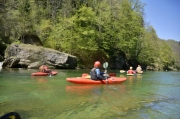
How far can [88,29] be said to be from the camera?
34.5 metres

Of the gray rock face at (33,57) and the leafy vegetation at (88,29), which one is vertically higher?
the leafy vegetation at (88,29)

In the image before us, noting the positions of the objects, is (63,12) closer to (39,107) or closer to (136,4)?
(136,4)

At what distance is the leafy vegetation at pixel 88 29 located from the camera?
33.5 m

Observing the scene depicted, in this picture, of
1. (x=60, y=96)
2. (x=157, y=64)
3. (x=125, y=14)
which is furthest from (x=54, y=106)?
(x=157, y=64)

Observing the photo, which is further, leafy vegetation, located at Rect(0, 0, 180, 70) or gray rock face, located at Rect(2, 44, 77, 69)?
leafy vegetation, located at Rect(0, 0, 180, 70)

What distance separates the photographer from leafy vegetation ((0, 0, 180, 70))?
33531 mm

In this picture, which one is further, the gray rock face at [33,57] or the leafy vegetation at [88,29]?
the leafy vegetation at [88,29]

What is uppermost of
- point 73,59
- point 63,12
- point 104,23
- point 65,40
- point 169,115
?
point 63,12

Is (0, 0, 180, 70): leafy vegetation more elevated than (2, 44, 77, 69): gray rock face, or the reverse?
(0, 0, 180, 70): leafy vegetation

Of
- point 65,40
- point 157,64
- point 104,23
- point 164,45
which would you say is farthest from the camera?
point 164,45

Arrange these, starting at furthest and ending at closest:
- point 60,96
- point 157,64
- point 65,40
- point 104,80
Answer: point 157,64 < point 65,40 < point 104,80 < point 60,96

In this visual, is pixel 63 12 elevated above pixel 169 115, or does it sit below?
above

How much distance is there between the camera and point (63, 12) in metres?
41.0

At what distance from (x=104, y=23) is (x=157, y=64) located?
2126 centimetres
